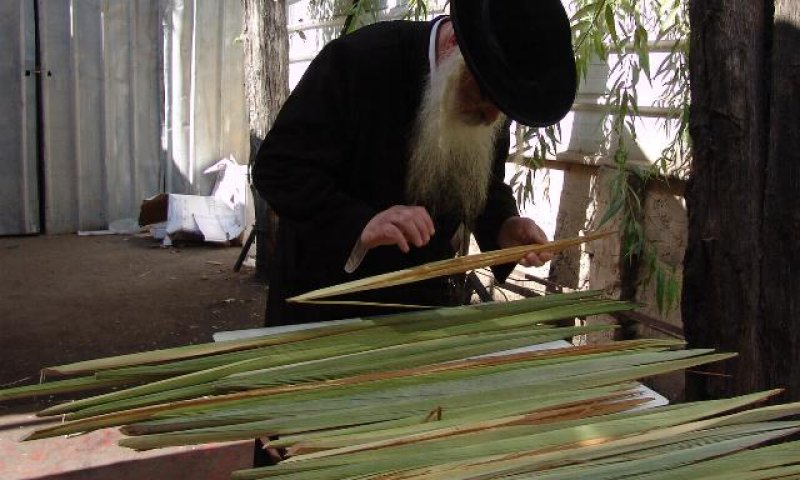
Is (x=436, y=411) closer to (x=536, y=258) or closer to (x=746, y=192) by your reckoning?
(x=536, y=258)

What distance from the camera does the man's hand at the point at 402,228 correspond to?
188 cm

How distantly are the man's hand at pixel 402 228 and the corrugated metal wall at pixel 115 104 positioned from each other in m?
7.98

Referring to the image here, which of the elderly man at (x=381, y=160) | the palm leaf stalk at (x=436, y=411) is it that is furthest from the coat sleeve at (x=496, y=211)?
the palm leaf stalk at (x=436, y=411)

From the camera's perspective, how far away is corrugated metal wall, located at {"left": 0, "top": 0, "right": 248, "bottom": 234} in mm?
8781

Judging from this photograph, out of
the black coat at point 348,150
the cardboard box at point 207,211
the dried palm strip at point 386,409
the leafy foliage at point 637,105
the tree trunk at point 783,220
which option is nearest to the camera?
the dried palm strip at point 386,409

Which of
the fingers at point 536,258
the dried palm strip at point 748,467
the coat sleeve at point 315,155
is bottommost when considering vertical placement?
the dried palm strip at point 748,467

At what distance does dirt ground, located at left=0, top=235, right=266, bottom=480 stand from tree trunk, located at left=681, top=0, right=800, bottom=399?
8.37 ft

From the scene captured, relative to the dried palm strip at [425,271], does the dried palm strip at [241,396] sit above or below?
below

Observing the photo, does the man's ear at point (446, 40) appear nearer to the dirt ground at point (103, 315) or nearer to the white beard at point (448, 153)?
the white beard at point (448, 153)

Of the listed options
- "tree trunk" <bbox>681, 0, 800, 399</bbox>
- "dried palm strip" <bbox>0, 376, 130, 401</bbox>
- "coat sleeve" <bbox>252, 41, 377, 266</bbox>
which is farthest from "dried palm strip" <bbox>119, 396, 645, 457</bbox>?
"coat sleeve" <bbox>252, 41, 377, 266</bbox>

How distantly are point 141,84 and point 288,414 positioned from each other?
8.90 meters

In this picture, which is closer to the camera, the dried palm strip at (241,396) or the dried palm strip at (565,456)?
the dried palm strip at (565,456)

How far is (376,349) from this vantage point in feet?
5.38

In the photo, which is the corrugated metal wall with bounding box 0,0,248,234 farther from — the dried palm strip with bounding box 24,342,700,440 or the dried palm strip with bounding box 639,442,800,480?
the dried palm strip with bounding box 639,442,800,480
